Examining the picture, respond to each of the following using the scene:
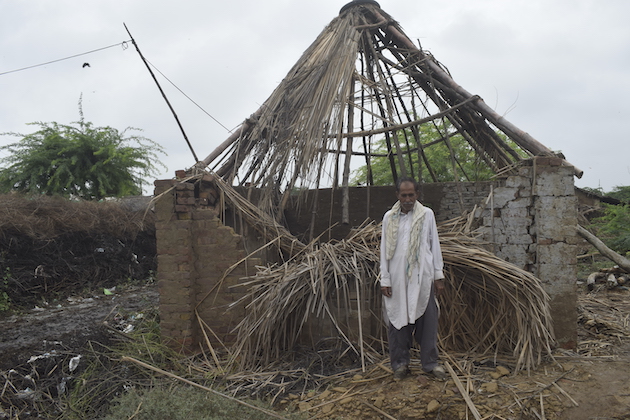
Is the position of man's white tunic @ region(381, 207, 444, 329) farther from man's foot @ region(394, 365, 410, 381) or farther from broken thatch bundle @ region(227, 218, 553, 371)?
broken thatch bundle @ region(227, 218, 553, 371)

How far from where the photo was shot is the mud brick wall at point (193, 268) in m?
4.93

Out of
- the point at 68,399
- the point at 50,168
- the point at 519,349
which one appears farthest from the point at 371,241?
the point at 50,168

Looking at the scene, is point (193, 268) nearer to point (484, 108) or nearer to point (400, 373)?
point (400, 373)

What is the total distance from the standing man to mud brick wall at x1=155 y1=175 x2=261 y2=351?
1670 mm

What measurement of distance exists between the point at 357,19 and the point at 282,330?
4782 millimetres

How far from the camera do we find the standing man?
147 inches

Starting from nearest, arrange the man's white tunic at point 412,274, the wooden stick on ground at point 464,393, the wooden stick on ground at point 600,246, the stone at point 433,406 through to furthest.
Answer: the wooden stick on ground at point 464,393
the stone at point 433,406
the man's white tunic at point 412,274
the wooden stick on ground at point 600,246

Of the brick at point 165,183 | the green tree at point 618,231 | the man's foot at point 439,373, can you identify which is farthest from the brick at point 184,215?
the green tree at point 618,231

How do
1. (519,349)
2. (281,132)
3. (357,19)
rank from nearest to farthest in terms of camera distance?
1. (519,349)
2. (281,132)
3. (357,19)

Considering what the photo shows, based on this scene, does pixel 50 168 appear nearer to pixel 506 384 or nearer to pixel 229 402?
pixel 229 402

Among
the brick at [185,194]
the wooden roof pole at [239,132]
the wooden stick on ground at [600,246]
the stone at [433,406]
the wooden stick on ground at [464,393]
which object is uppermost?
the wooden roof pole at [239,132]

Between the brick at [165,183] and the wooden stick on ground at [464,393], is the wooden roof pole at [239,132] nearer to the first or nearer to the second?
the brick at [165,183]

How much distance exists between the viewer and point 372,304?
455 centimetres

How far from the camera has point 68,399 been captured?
4.33 meters
